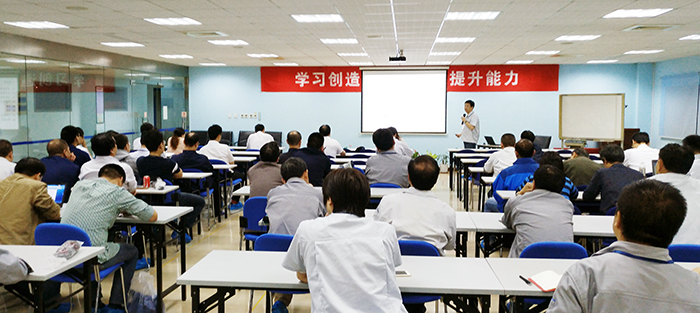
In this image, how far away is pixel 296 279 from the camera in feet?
7.38

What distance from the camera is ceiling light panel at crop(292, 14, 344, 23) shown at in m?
6.37

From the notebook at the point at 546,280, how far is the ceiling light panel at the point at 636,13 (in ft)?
16.6

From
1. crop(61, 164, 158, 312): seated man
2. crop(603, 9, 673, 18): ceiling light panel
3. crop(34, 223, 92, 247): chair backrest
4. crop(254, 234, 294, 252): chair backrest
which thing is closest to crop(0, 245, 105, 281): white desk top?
crop(34, 223, 92, 247): chair backrest

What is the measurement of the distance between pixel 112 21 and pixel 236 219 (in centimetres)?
321

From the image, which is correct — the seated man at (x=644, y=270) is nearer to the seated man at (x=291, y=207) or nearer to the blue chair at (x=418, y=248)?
the blue chair at (x=418, y=248)

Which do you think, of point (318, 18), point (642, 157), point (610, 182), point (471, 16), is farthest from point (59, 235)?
point (642, 157)

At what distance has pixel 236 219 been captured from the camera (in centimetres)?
688

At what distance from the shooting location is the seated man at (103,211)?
326cm

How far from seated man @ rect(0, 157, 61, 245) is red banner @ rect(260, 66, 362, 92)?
34.5 feet

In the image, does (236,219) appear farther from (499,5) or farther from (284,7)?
(499,5)

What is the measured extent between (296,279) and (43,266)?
1319 mm

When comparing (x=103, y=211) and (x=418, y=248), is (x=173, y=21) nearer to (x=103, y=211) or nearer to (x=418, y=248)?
(x=103, y=211)

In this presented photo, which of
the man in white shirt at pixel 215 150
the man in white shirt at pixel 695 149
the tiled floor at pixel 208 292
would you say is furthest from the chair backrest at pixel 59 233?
the man in white shirt at pixel 695 149

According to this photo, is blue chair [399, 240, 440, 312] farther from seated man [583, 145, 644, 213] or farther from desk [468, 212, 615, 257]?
seated man [583, 145, 644, 213]
